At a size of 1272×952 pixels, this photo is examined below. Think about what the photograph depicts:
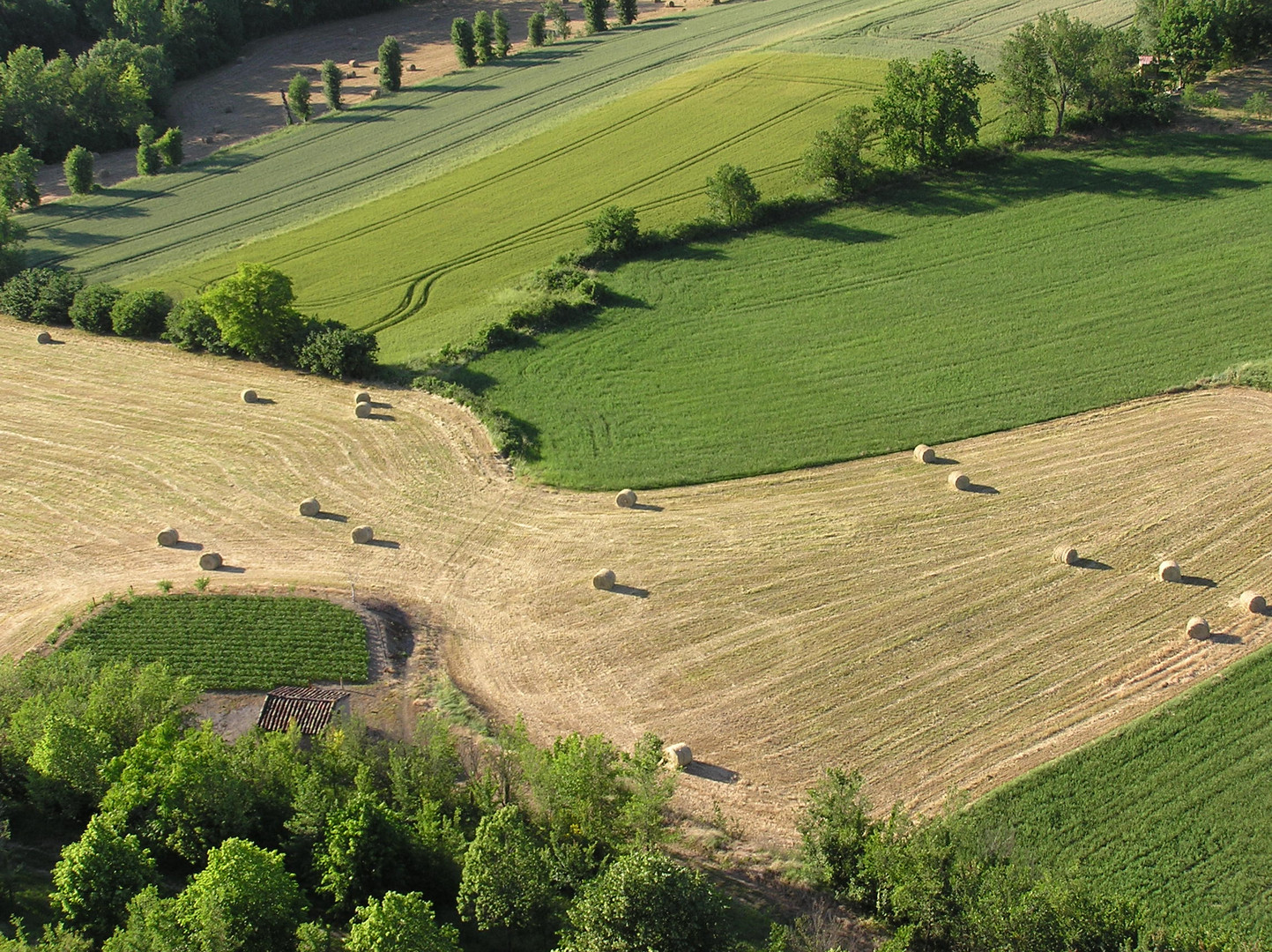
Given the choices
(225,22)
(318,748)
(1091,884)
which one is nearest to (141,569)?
(318,748)

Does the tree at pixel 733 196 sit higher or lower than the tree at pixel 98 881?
higher

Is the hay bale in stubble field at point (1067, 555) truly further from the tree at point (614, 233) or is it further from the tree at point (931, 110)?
the tree at point (931, 110)

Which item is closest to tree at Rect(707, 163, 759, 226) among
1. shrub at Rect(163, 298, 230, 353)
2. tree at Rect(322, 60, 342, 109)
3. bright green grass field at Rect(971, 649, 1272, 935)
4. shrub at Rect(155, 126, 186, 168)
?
shrub at Rect(163, 298, 230, 353)

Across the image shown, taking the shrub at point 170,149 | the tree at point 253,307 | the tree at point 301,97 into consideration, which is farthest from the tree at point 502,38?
the tree at point 253,307

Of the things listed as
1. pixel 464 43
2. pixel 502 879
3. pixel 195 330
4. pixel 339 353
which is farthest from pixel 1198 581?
pixel 464 43

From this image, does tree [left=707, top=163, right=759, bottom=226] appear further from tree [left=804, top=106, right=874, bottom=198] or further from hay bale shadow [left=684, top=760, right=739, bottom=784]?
hay bale shadow [left=684, top=760, right=739, bottom=784]

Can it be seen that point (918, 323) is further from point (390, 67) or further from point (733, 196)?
point (390, 67)
